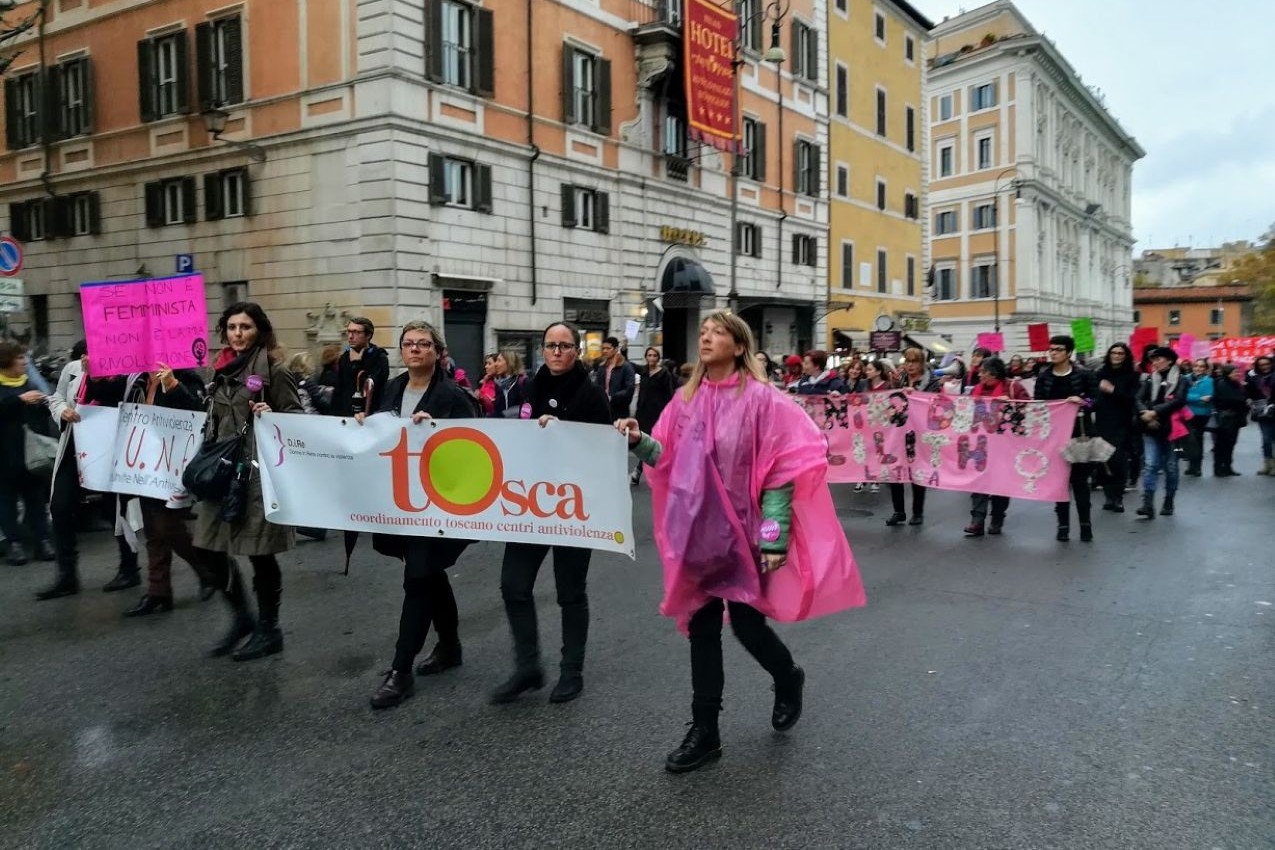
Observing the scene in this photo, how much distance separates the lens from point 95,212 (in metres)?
24.8

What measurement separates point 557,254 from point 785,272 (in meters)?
12.7

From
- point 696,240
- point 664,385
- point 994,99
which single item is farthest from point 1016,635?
point 994,99

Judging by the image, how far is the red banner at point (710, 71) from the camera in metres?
25.8

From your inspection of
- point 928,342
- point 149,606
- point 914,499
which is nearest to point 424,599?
point 149,606

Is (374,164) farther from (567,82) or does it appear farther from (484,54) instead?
(567,82)

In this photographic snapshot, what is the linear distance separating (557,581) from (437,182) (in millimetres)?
16792

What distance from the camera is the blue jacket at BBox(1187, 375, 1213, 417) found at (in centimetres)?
1457

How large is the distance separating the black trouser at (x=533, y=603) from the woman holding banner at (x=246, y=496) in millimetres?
1375

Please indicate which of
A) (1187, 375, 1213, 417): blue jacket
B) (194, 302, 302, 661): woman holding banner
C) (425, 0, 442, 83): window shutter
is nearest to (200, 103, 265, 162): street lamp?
(425, 0, 442, 83): window shutter

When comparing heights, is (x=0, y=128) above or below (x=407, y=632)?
above

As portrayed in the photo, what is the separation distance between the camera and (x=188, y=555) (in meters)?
6.27

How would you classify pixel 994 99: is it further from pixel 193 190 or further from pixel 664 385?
pixel 664 385

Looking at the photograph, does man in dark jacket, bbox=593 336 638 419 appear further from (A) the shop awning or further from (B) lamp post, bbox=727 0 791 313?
(A) the shop awning

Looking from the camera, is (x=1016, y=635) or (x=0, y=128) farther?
(x=0, y=128)
